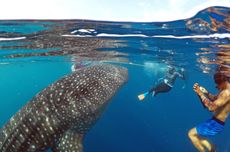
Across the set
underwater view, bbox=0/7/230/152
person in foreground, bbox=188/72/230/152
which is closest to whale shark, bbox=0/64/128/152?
underwater view, bbox=0/7/230/152

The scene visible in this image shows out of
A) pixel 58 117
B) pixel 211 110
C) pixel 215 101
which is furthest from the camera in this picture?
pixel 58 117

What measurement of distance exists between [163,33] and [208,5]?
4.09 meters

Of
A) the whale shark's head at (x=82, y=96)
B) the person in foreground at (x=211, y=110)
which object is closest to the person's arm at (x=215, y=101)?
the person in foreground at (x=211, y=110)

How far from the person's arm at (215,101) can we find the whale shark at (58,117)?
3.26m

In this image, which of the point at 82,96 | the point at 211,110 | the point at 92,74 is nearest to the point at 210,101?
the point at 211,110

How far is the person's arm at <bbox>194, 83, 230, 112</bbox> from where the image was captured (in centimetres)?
839

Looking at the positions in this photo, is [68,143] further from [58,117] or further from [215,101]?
[215,101]

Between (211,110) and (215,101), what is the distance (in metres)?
0.32

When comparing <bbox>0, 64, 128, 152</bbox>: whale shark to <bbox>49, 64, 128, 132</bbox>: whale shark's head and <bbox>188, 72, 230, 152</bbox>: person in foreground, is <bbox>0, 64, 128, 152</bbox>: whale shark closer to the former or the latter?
<bbox>49, 64, 128, 132</bbox>: whale shark's head

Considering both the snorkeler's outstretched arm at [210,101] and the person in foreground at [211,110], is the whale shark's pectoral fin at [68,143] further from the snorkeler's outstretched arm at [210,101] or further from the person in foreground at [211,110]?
the snorkeler's outstretched arm at [210,101]

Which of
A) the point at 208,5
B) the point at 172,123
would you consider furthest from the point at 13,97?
the point at 208,5

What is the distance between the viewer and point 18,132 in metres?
8.92

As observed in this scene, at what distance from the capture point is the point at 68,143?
9047 millimetres

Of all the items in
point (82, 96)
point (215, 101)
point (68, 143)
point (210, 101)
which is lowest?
point (68, 143)
